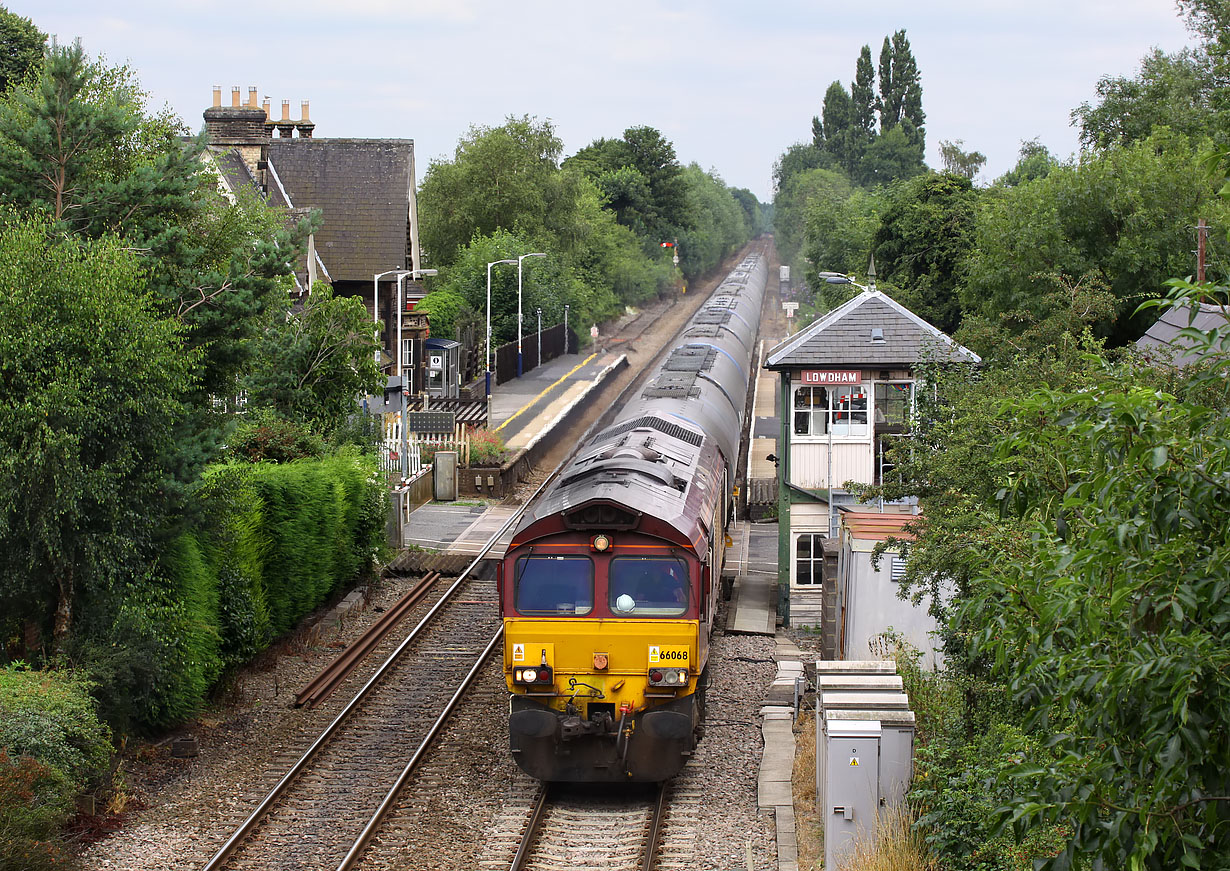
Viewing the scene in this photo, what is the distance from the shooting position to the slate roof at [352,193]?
39.7 meters

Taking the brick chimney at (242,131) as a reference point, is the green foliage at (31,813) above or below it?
below

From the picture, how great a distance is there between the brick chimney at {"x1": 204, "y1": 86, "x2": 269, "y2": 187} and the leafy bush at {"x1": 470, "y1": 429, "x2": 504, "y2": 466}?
35.6 ft

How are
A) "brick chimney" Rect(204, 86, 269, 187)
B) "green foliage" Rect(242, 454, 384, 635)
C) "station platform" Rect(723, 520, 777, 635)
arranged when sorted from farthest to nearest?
1. "brick chimney" Rect(204, 86, 269, 187)
2. "station platform" Rect(723, 520, 777, 635)
3. "green foliage" Rect(242, 454, 384, 635)

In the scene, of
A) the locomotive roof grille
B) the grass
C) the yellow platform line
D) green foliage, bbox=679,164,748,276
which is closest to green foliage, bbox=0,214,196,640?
the locomotive roof grille

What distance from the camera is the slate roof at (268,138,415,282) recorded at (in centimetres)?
3968

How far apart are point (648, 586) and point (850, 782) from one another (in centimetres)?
300

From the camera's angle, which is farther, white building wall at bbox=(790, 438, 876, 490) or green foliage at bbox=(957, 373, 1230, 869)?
white building wall at bbox=(790, 438, 876, 490)

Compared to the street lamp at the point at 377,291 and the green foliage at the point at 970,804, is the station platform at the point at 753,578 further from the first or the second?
the green foliage at the point at 970,804

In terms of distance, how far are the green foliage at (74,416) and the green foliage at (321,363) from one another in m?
10.2

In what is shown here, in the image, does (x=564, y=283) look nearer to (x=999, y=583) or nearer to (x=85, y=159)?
(x=85, y=159)

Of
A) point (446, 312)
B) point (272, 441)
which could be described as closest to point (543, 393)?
point (446, 312)

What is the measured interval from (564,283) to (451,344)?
14599 millimetres

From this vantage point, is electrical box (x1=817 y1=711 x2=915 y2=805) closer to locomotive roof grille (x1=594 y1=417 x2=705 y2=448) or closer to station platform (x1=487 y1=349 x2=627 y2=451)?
locomotive roof grille (x1=594 y1=417 x2=705 y2=448)

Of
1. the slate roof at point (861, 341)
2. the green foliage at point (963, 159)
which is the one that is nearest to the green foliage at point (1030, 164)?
the green foliage at point (963, 159)
